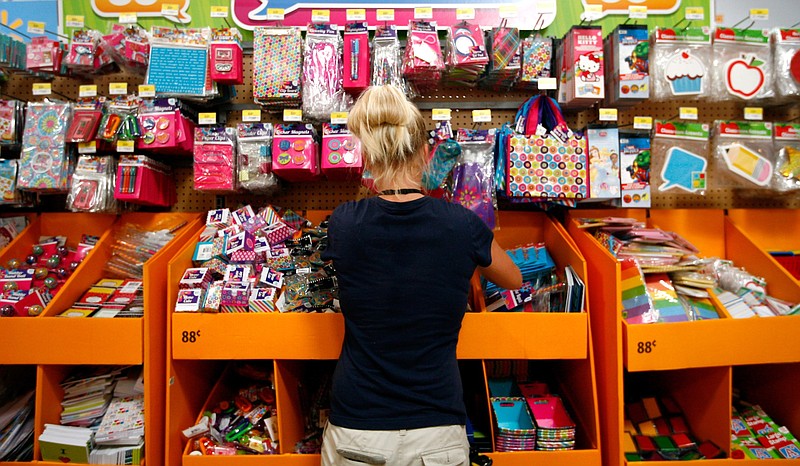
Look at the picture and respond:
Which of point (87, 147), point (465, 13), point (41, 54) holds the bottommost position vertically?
point (87, 147)

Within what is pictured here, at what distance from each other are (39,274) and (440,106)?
88.9 inches

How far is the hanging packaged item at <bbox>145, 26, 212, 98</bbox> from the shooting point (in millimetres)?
2299

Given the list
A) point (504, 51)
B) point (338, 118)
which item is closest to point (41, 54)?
point (338, 118)

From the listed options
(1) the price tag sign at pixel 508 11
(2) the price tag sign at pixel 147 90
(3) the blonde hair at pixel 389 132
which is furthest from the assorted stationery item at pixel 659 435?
(2) the price tag sign at pixel 147 90

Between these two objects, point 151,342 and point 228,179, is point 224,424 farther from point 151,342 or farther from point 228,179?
point 228,179

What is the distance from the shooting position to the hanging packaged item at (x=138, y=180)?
229 cm

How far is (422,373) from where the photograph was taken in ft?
4.60

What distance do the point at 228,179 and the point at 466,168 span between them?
3.88 ft

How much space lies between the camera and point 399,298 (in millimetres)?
1365

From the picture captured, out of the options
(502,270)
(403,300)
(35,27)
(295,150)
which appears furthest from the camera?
(35,27)

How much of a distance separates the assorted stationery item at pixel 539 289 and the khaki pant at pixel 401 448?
0.75 metres

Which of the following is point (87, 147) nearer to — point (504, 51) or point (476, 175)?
point (476, 175)

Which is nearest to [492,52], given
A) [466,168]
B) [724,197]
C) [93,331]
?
[466,168]

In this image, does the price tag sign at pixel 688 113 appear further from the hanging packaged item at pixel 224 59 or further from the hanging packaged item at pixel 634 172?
the hanging packaged item at pixel 224 59
